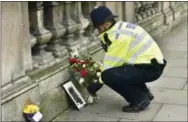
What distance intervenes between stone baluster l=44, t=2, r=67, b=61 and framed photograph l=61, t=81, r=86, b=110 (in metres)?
0.36

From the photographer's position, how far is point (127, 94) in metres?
5.28

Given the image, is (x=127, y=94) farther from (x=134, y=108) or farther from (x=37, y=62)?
(x=37, y=62)

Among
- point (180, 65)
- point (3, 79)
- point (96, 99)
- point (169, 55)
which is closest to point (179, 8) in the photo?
point (169, 55)

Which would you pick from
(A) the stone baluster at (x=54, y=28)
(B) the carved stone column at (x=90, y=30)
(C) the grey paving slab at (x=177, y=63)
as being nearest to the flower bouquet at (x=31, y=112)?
(A) the stone baluster at (x=54, y=28)

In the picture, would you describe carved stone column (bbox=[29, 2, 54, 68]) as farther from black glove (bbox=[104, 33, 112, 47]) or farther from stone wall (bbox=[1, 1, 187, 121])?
black glove (bbox=[104, 33, 112, 47])

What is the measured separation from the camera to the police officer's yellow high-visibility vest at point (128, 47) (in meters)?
4.93

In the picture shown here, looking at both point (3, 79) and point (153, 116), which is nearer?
point (3, 79)

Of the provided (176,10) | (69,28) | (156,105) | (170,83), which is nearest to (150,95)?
(156,105)

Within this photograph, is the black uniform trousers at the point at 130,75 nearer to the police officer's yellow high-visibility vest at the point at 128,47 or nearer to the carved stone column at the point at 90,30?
the police officer's yellow high-visibility vest at the point at 128,47


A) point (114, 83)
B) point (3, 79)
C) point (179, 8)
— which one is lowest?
point (179, 8)

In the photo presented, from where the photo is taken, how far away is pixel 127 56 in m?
5.10

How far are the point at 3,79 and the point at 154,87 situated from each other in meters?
2.78

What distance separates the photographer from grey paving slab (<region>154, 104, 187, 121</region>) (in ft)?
16.6

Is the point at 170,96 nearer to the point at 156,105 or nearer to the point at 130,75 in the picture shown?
the point at 156,105
